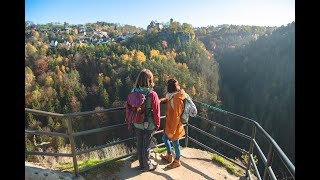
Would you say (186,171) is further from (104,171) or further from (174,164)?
(104,171)

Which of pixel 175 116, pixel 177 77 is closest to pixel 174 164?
pixel 175 116

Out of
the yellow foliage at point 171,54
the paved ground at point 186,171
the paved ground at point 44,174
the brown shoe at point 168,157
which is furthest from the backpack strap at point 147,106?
the yellow foliage at point 171,54

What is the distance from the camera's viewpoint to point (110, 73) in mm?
65312

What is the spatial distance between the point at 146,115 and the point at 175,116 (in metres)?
0.54

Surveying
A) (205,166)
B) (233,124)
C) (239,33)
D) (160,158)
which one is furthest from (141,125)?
(239,33)

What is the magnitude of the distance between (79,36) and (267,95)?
91.1 m

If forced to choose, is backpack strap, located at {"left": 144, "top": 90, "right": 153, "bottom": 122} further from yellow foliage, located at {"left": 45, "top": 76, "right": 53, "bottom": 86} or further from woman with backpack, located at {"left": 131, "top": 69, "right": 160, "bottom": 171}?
yellow foliage, located at {"left": 45, "top": 76, "right": 53, "bottom": 86}

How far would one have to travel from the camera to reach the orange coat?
14.6ft

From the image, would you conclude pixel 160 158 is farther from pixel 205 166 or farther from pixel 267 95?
pixel 267 95

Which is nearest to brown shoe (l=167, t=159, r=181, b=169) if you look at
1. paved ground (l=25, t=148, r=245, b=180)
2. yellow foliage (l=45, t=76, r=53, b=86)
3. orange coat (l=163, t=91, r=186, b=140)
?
paved ground (l=25, t=148, r=245, b=180)

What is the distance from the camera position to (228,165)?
5195 mm

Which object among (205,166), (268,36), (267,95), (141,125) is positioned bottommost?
(267,95)

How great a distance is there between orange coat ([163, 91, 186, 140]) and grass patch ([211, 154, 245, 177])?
1.25m

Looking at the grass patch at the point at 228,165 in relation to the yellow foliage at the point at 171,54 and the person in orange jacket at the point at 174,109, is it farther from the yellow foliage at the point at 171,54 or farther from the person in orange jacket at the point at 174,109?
the yellow foliage at the point at 171,54
